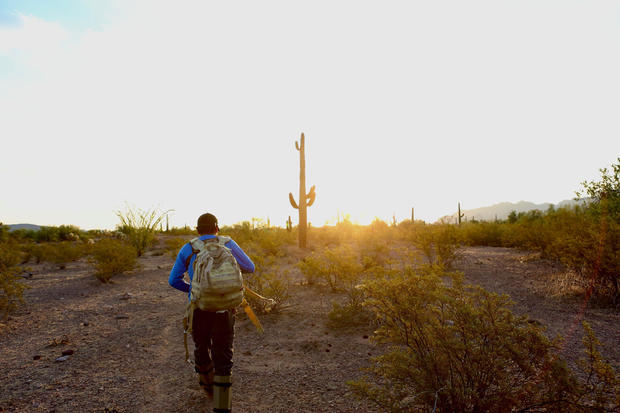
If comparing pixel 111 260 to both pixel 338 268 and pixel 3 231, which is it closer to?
pixel 338 268

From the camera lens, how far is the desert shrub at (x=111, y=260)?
33.4 ft

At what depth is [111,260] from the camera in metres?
10.6

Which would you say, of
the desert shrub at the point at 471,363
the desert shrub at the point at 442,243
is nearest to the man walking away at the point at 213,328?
the desert shrub at the point at 471,363

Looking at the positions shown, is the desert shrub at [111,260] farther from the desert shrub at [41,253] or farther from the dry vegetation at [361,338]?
the desert shrub at [41,253]

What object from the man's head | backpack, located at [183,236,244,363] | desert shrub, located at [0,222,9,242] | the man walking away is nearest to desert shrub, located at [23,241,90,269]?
desert shrub, located at [0,222,9,242]

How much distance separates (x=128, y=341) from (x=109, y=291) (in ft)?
13.7

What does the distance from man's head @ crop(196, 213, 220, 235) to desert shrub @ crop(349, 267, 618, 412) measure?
5.90ft

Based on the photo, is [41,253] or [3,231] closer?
[41,253]

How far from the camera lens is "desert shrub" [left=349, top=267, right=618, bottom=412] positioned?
2516 millimetres

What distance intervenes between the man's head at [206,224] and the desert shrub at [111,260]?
8207 mm

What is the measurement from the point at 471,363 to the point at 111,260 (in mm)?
10510

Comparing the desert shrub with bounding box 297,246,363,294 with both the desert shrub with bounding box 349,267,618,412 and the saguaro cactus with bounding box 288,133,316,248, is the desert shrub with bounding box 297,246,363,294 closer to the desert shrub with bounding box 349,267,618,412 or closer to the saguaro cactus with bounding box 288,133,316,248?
the desert shrub with bounding box 349,267,618,412

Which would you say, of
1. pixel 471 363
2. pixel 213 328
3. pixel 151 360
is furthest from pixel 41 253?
pixel 471 363

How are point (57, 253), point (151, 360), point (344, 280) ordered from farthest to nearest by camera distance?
point (57, 253) < point (344, 280) < point (151, 360)
